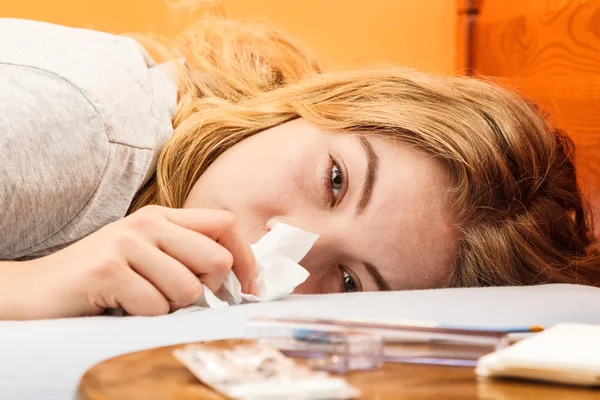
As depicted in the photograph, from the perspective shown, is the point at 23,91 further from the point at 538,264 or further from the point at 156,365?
the point at 538,264

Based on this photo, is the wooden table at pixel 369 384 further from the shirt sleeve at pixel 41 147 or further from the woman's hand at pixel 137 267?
the shirt sleeve at pixel 41 147

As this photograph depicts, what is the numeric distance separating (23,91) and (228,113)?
13.0 inches

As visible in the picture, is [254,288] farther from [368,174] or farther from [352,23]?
[352,23]

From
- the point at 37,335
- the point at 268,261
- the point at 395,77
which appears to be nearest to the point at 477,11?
the point at 395,77

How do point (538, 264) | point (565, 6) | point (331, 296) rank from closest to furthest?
1. point (331, 296)
2. point (538, 264)
3. point (565, 6)

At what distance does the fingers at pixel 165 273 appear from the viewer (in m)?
0.74

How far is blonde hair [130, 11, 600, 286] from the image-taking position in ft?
3.67

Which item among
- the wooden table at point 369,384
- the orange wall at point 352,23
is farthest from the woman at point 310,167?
the orange wall at point 352,23

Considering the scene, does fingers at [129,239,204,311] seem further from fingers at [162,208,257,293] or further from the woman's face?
the woman's face

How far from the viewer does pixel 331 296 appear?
0.88 meters

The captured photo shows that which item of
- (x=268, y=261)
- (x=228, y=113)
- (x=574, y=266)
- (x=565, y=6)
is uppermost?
(x=565, y=6)

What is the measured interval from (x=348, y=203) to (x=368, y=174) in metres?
0.05

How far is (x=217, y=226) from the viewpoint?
2.57 feet

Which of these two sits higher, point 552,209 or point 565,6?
point 565,6
